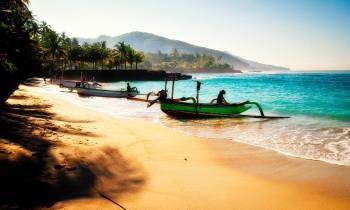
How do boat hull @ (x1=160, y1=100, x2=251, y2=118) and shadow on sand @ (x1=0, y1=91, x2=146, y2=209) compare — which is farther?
boat hull @ (x1=160, y1=100, x2=251, y2=118)

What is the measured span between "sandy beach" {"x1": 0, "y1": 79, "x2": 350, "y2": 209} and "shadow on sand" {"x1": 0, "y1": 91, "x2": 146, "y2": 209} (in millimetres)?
16

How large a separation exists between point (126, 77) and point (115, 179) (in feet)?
254

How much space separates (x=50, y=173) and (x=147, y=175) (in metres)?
2.31

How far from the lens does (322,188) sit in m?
6.68

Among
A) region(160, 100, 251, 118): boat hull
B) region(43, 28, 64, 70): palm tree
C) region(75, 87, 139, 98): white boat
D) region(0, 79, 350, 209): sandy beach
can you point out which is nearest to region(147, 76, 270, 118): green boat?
region(160, 100, 251, 118): boat hull

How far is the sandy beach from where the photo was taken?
5129mm

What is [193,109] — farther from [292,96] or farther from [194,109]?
[292,96]

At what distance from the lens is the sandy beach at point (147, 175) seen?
16.8 feet

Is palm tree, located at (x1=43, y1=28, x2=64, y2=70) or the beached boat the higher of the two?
palm tree, located at (x1=43, y1=28, x2=64, y2=70)

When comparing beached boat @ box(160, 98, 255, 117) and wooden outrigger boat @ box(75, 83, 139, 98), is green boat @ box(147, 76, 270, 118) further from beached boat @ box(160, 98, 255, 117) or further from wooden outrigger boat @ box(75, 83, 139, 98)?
wooden outrigger boat @ box(75, 83, 139, 98)

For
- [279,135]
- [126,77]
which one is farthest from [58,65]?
[279,135]

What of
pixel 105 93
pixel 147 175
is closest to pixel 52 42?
pixel 105 93

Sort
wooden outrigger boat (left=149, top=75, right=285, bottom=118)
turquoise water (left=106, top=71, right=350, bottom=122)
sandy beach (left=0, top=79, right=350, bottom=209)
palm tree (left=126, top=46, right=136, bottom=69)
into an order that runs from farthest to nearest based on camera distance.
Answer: palm tree (left=126, top=46, right=136, bottom=69) → turquoise water (left=106, top=71, right=350, bottom=122) → wooden outrigger boat (left=149, top=75, right=285, bottom=118) → sandy beach (left=0, top=79, right=350, bottom=209)

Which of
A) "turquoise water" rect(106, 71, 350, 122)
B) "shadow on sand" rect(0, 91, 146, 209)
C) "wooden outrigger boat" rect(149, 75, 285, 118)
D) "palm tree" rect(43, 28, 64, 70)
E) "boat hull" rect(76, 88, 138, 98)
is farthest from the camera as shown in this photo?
"palm tree" rect(43, 28, 64, 70)
